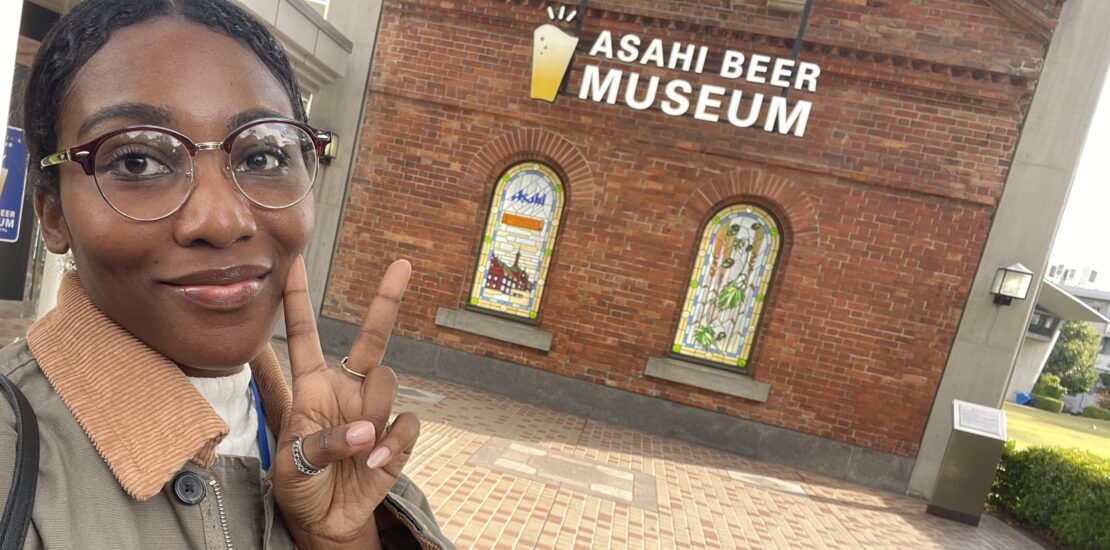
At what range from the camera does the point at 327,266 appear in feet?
26.3

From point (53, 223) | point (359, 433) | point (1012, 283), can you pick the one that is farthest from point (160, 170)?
point (1012, 283)

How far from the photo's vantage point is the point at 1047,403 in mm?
28688

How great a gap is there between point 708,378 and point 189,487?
7.02 metres

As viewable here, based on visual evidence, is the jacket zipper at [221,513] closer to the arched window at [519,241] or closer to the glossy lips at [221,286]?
the glossy lips at [221,286]

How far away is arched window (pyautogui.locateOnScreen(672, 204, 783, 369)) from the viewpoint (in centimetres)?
748

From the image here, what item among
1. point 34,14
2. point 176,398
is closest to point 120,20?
point 176,398

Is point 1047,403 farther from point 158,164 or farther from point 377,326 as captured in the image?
point 158,164

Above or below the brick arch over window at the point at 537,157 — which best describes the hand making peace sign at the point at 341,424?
below

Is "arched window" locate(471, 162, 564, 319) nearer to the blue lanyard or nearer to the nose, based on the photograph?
the blue lanyard

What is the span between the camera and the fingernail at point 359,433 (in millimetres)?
997

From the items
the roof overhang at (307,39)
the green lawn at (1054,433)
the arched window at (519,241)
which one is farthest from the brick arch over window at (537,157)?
the green lawn at (1054,433)

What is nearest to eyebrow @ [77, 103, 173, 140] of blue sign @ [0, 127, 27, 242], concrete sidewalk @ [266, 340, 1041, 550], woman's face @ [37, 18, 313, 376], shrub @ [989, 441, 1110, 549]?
woman's face @ [37, 18, 313, 376]

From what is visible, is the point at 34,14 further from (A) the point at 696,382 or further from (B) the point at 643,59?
(A) the point at 696,382

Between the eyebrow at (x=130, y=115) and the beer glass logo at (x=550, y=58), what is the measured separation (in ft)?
21.4
